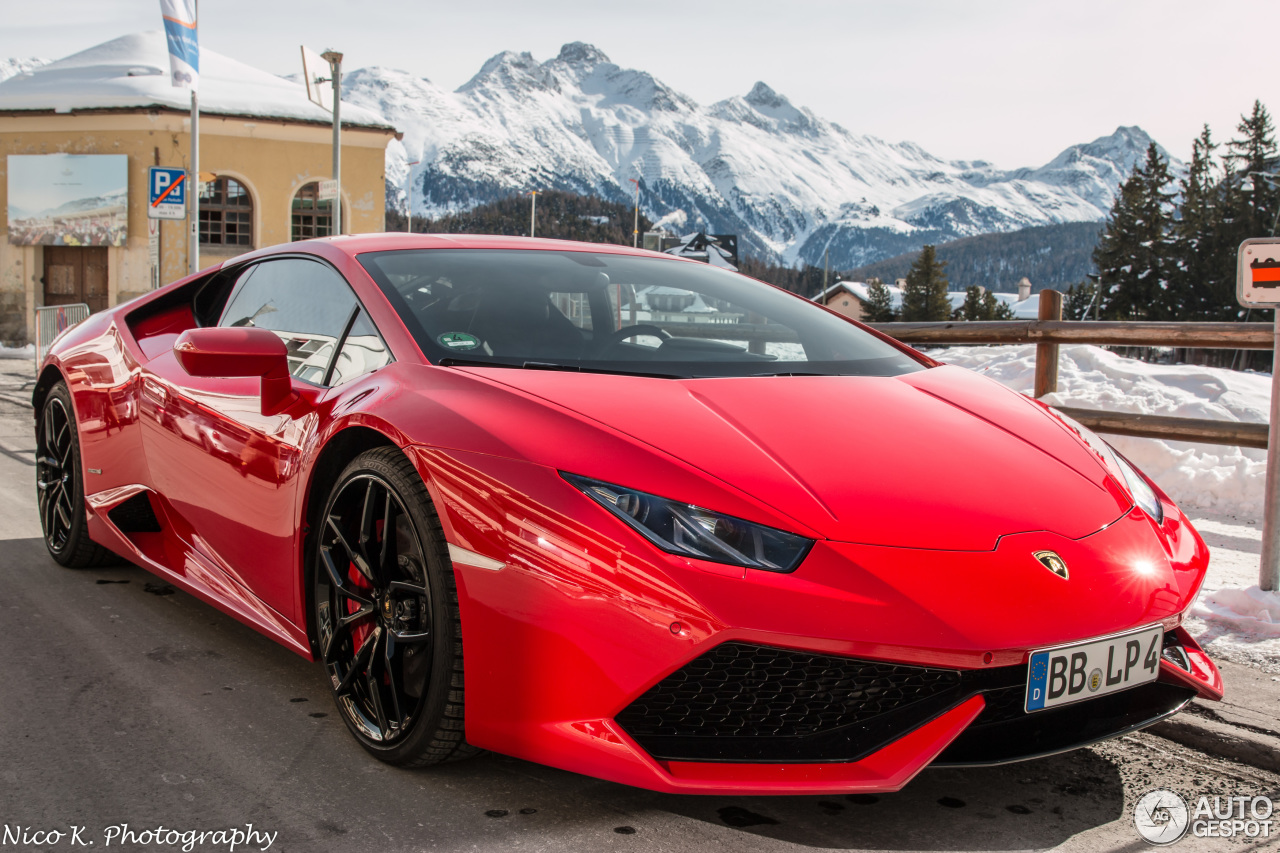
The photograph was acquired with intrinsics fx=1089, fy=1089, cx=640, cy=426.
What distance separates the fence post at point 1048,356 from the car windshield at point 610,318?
3924mm

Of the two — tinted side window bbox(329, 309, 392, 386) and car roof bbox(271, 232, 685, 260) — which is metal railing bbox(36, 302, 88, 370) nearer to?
car roof bbox(271, 232, 685, 260)

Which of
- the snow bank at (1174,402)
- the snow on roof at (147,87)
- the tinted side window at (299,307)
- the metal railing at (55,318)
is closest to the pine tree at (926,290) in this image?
the snow on roof at (147,87)

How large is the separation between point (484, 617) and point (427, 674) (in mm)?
249

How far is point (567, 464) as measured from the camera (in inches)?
80.8

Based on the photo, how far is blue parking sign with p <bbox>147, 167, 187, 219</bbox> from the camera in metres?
12.8

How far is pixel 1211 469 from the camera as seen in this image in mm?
6027

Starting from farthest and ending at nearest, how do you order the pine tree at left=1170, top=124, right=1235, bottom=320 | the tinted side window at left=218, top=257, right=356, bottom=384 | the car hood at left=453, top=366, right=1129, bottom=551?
the pine tree at left=1170, top=124, right=1235, bottom=320 → the tinted side window at left=218, top=257, right=356, bottom=384 → the car hood at left=453, top=366, right=1129, bottom=551

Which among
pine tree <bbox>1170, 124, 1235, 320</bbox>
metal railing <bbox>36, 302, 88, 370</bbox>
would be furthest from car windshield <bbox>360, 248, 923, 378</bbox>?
pine tree <bbox>1170, 124, 1235, 320</bbox>

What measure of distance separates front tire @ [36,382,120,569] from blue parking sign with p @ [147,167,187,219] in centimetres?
925

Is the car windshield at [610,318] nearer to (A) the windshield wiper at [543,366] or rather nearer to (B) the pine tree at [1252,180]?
(A) the windshield wiper at [543,366]

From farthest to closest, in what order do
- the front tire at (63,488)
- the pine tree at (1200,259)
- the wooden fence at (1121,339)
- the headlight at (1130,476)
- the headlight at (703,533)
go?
the pine tree at (1200,259) → the wooden fence at (1121,339) → the front tire at (63,488) → the headlight at (1130,476) → the headlight at (703,533)

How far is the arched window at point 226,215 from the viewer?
81.4ft

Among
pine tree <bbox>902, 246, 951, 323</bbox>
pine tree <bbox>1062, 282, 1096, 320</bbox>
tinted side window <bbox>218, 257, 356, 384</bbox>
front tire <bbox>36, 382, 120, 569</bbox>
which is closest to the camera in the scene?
tinted side window <bbox>218, 257, 356, 384</bbox>

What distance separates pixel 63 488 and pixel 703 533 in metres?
3.23
